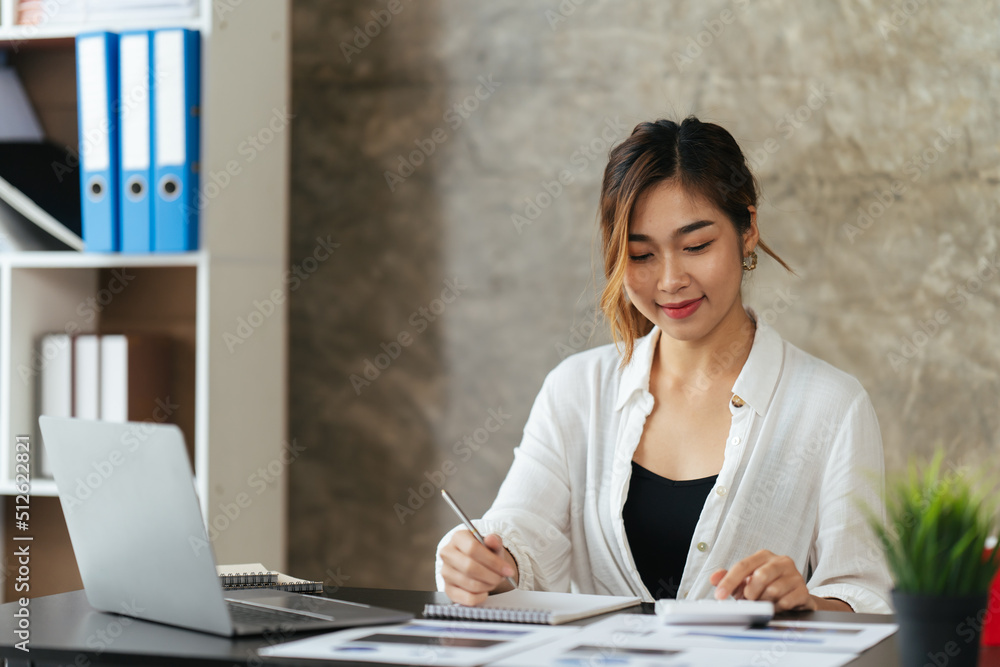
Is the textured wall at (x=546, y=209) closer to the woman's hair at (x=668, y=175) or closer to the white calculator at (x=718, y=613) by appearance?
the woman's hair at (x=668, y=175)

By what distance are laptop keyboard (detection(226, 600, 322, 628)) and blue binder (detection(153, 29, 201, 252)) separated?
3.64 ft

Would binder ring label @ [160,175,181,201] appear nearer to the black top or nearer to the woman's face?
the woman's face

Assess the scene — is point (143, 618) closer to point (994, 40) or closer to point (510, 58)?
point (510, 58)

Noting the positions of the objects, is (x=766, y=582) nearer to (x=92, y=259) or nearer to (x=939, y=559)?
(x=939, y=559)

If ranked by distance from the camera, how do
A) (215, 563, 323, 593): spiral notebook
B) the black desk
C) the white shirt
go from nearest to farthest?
the black desk
(215, 563, 323, 593): spiral notebook
the white shirt

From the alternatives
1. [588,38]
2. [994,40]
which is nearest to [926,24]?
[994,40]

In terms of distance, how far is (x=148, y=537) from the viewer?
1.05 m

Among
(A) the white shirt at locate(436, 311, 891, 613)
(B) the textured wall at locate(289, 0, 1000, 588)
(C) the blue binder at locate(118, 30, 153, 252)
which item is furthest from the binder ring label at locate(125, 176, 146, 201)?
(A) the white shirt at locate(436, 311, 891, 613)

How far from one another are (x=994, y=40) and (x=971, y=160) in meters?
0.25

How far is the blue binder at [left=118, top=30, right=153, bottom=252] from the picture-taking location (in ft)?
6.83

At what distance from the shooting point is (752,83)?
2244mm

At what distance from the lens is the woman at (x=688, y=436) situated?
1638 millimetres

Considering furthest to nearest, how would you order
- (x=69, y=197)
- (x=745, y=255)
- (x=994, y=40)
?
1. (x=69, y=197)
2. (x=994, y=40)
3. (x=745, y=255)

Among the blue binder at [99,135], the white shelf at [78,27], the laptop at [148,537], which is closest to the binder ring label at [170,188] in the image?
the blue binder at [99,135]
